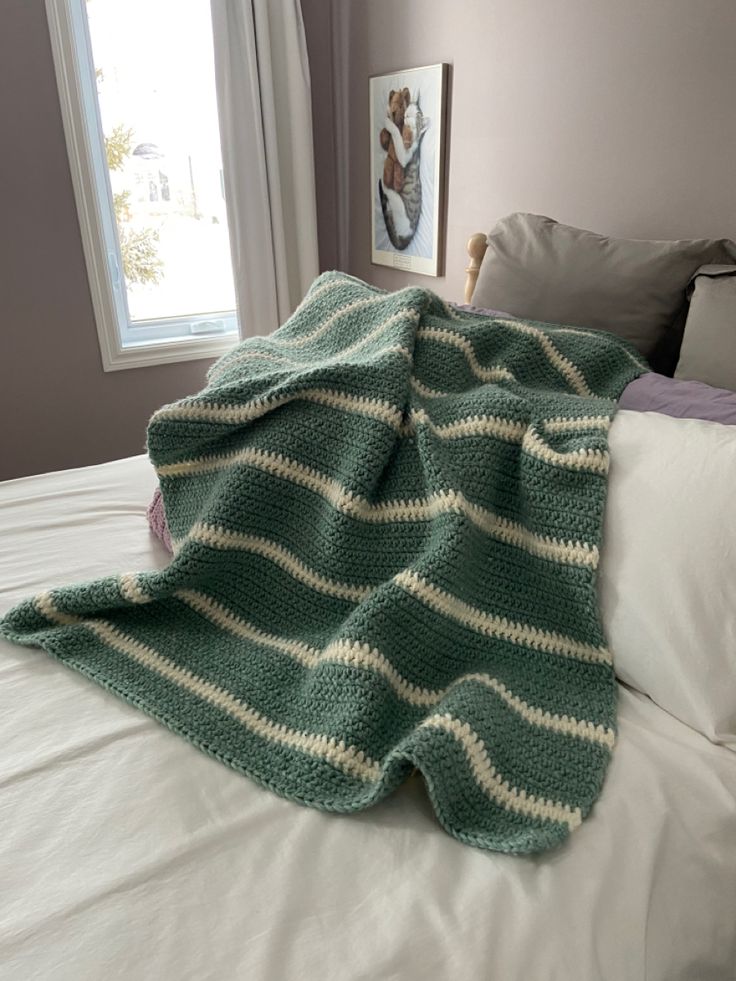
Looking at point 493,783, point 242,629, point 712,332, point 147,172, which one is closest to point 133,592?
point 242,629

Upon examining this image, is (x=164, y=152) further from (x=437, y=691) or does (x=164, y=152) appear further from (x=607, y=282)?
(x=437, y=691)

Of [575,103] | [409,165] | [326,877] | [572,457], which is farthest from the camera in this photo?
[409,165]

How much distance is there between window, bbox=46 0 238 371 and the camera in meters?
2.16

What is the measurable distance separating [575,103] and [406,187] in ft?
2.26

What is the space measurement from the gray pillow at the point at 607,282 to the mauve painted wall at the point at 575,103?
22cm

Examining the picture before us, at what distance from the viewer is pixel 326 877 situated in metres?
0.66

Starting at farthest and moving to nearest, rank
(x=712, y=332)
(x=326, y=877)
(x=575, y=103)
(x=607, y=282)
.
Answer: (x=575, y=103) < (x=607, y=282) < (x=712, y=332) < (x=326, y=877)

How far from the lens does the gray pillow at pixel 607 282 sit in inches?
50.4

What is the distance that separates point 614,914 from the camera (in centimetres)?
A: 63

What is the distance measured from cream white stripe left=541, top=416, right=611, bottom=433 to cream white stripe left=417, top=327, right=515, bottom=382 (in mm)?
145

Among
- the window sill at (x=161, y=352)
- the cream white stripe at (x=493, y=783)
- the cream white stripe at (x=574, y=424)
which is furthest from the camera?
the window sill at (x=161, y=352)

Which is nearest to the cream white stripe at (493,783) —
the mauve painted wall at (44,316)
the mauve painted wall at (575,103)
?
the mauve painted wall at (575,103)

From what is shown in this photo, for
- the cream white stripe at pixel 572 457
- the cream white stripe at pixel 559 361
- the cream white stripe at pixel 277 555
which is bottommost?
the cream white stripe at pixel 277 555

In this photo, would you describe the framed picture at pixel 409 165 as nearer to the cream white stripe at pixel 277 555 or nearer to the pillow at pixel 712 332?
the pillow at pixel 712 332
